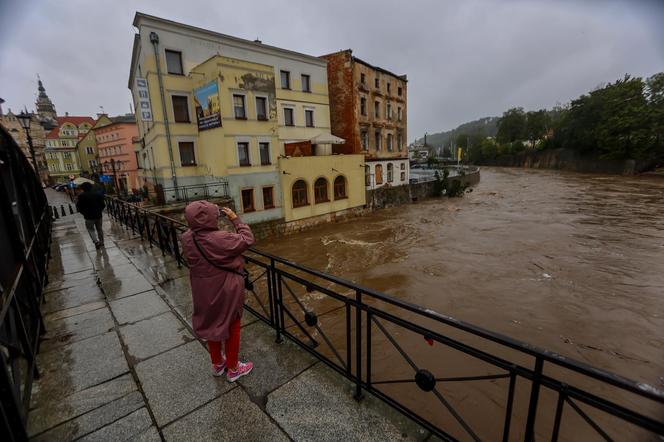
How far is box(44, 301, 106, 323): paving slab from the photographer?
4.14m

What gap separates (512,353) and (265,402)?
6.05m

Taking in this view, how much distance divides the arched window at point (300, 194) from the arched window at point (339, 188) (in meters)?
2.77

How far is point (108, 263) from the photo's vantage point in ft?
21.3

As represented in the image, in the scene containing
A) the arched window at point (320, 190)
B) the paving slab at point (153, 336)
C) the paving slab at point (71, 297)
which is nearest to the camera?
the paving slab at point (153, 336)

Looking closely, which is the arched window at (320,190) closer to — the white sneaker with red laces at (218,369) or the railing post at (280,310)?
the railing post at (280,310)

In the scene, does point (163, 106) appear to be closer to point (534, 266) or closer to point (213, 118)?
point (213, 118)

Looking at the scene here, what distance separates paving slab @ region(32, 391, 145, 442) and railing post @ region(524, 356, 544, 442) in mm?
3047

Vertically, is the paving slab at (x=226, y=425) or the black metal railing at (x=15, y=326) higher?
the black metal railing at (x=15, y=326)

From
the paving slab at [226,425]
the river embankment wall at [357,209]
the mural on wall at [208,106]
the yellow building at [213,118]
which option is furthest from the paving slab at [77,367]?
the mural on wall at [208,106]

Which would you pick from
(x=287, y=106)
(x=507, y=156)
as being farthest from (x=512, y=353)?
(x=507, y=156)

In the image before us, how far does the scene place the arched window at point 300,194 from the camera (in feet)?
61.9

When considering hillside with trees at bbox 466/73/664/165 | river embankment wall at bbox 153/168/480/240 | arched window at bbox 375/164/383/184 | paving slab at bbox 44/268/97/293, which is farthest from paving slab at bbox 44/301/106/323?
hillside with trees at bbox 466/73/664/165

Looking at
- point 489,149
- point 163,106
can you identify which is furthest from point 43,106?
point 489,149

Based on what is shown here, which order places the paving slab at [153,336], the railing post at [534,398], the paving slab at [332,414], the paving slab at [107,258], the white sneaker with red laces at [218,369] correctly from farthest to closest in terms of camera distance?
1. the paving slab at [107,258]
2. the paving slab at [153,336]
3. the white sneaker with red laces at [218,369]
4. the paving slab at [332,414]
5. the railing post at [534,398]
